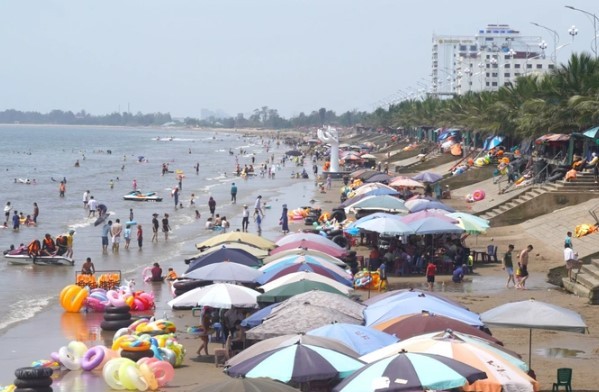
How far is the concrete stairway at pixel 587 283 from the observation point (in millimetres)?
20750

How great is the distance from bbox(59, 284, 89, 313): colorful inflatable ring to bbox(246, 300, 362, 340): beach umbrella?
29.5ft

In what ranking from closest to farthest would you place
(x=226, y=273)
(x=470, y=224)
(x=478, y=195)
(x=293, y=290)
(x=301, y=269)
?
(x=293, y=290)
(x=301, y=269)
(x=226, y=273)
(x=470, y=224)
(x=478, y=195)

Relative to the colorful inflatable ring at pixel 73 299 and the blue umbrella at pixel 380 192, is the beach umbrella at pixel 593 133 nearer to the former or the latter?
the blue umbrella at pixel 380 192

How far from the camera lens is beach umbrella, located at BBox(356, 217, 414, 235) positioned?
26.0m

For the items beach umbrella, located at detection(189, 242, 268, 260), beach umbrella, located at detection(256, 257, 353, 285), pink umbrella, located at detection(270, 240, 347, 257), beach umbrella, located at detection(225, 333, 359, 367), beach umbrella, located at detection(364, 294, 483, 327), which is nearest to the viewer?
beach umbrella, located at detection(225, 333, 359, 367)

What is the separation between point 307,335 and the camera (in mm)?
12781

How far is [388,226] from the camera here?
26203 mm

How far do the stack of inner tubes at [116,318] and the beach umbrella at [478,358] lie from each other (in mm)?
9438

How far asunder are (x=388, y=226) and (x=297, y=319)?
38.6 feet

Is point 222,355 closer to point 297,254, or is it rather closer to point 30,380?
point 30,380

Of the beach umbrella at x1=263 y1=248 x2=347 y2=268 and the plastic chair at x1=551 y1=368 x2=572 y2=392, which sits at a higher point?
the beach umbrella at x1=263 y1=248 x2=347 y2=268

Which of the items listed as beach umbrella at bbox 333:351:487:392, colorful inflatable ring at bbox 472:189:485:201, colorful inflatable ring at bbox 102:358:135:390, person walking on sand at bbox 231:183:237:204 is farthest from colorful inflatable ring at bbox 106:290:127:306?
person walking on sand at bbox 231:183:237:204

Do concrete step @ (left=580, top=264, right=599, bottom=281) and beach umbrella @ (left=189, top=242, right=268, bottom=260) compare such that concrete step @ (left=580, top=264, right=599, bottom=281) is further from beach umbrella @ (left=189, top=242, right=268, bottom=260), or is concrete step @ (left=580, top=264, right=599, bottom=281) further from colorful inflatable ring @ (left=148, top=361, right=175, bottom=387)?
colorful inflatable ring @ (left=148, top=361, right=175, bottom=387)

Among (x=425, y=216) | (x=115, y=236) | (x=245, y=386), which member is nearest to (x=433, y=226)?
(x=425, y=216)
